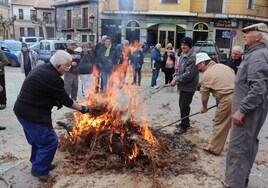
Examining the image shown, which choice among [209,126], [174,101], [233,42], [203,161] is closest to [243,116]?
[203,161]

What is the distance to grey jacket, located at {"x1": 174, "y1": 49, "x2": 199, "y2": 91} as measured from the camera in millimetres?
5980

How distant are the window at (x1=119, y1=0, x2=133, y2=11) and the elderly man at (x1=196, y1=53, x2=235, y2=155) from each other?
23.6 meters

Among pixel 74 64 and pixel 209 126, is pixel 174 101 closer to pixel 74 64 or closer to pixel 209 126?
pixel 209 126

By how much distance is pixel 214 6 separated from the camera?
28.3 meters

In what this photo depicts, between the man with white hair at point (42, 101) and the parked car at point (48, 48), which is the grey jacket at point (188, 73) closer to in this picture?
the man with white hair at point (42, 101)

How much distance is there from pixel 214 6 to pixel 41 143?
2733 centimetres

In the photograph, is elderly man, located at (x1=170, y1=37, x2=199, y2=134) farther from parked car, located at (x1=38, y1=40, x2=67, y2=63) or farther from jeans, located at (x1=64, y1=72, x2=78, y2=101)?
parked car, located at (x1=38, y1=40, x2=67, y2=63)

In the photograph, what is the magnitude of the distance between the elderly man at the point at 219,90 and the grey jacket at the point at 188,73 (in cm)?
76

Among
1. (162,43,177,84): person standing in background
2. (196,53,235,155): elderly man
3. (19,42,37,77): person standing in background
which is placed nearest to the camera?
(196,53,235,155): elderly man

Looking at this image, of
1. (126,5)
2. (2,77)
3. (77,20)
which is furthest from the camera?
(77,20)

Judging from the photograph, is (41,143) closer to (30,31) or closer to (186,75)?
(186,75)

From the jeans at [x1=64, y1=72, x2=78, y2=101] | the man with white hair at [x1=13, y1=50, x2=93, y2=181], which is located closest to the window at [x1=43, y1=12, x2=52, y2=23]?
the jeans at [x1=64, y1=72, x2=78, y2=101]

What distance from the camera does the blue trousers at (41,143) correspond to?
4.08 meters

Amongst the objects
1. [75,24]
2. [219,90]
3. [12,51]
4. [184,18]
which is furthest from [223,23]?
[219,90]
